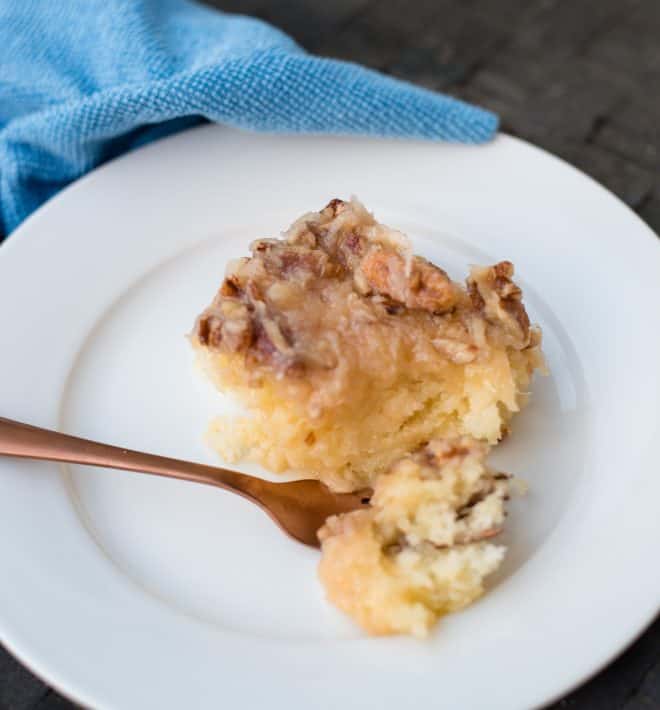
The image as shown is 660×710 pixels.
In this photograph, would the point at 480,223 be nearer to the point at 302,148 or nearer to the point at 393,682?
the point at 302,148

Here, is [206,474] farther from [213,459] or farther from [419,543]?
[419,543]

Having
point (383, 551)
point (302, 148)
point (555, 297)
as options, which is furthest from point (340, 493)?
point (302, 148)

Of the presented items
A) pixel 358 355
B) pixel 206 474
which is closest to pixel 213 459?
pixel 206 474

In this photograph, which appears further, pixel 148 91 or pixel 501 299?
pixel 148 91

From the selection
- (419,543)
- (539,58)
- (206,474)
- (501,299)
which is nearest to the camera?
(419,543)

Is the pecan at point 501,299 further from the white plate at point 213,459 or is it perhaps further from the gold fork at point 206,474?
the gold fork at point 206,474

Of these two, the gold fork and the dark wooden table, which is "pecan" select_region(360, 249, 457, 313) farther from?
the dark wooden table

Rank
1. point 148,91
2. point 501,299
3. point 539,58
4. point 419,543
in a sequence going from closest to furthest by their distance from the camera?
1. point 419,543
2. point 501,299
3. point 148,91
4. point 539,58
